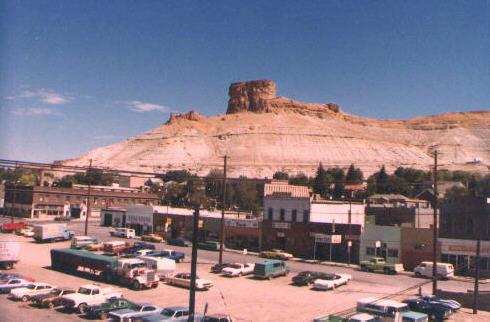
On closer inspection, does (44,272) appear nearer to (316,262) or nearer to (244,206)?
(316,262)

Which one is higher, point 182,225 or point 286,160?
point 286,160

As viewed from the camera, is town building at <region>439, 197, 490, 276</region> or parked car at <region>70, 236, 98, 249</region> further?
parked car at <region>70, 236, 98, 249</region>

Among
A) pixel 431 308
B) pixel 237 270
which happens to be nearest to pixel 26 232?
pixel 237 270

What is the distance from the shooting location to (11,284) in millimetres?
29328

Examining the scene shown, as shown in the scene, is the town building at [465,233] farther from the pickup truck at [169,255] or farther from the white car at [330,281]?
the pickup truck at [169,255]

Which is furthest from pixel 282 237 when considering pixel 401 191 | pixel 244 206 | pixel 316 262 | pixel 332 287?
pixel 401 191

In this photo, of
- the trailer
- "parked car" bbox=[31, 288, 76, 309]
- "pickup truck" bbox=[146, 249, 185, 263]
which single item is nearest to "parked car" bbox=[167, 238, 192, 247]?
"pickup truck" bbox=[146, 249, 185, 263]

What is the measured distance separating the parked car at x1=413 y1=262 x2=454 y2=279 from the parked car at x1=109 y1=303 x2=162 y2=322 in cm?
2272

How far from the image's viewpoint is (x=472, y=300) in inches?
1164

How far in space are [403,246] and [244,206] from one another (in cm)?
4585

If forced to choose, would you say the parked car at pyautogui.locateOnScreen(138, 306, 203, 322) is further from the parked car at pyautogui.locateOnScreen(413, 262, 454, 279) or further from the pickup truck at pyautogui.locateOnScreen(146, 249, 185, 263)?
the parked car at pyautogui.locateOnScreen(413, 262, 454, 279)

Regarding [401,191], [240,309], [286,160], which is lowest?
[240,309]

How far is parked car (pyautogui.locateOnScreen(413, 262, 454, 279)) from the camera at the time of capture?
127 ft

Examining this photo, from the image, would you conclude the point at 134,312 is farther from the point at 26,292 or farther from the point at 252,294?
the point at 252,294
